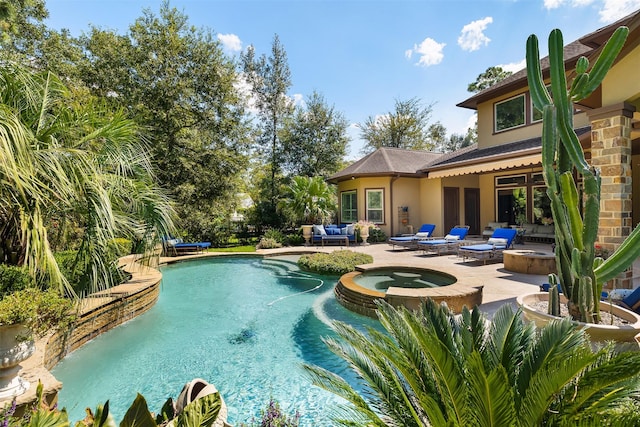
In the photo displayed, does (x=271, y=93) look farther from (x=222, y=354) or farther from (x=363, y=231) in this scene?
(x=222, y=354)

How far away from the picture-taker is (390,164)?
2222 centimetres

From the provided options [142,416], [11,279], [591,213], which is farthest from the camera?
[11,279]

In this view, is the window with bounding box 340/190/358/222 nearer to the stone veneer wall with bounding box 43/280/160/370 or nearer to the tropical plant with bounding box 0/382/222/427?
the stone veneer wall with bounding box 43/280/160/370

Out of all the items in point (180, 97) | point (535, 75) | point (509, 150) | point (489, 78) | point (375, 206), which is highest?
point (489, 78)

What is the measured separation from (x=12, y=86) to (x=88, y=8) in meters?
12.0

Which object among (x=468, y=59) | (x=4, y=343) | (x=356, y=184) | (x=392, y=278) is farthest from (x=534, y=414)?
(x=468, y=59)

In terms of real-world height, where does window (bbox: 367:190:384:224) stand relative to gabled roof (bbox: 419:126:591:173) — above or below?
below

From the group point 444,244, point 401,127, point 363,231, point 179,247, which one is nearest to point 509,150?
point 444,244

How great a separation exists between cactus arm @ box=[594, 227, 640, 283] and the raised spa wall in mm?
2718

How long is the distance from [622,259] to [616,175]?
518 cm

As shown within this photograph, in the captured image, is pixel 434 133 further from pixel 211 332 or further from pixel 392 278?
pixel 211 332

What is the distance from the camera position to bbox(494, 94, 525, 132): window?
1647 cm

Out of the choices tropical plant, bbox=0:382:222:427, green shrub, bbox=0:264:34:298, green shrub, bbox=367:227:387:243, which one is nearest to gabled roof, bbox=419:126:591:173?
green shrub, bbox=367:227:387:243

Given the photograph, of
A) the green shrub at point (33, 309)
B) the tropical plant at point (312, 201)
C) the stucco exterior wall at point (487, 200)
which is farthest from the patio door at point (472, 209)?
the green shrub at point (33, 309)
